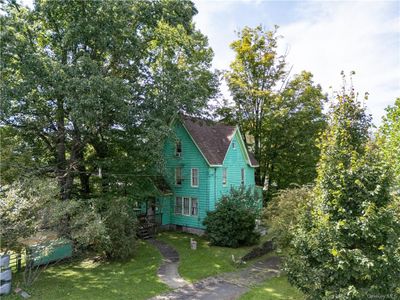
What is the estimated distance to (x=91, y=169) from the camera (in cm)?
2012

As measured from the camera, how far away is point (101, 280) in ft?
44.5

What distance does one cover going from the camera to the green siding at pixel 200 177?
Result: 73.7 feet

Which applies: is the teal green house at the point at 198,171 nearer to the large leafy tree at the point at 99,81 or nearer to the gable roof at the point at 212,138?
the gable roof at the point at 212,138

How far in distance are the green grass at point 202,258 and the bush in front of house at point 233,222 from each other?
2.08 ft

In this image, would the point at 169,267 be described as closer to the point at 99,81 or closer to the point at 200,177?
the point at 200,177

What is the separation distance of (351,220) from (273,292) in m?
6.62

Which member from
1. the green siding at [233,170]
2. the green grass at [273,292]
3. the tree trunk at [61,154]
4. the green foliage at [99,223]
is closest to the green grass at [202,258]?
the green grass at [273,292]

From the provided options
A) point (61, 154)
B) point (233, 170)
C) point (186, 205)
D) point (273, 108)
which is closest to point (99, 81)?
point (61, 154)

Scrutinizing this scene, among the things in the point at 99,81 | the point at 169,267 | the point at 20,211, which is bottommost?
the point at 169,267

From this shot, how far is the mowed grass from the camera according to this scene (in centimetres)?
1188

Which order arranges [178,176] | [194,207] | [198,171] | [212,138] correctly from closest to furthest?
[198,171], [194,207], [178,176], [212,138]

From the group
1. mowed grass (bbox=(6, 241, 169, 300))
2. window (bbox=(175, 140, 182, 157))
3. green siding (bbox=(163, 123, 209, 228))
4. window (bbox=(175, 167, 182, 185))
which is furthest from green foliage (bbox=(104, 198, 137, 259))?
window (bbox=(175, 140, 182, 157))

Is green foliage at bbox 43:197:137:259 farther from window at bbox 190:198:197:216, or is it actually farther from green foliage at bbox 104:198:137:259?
window at bbox 190:198:197:216

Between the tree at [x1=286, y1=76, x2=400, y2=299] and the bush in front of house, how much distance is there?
1072 cm
